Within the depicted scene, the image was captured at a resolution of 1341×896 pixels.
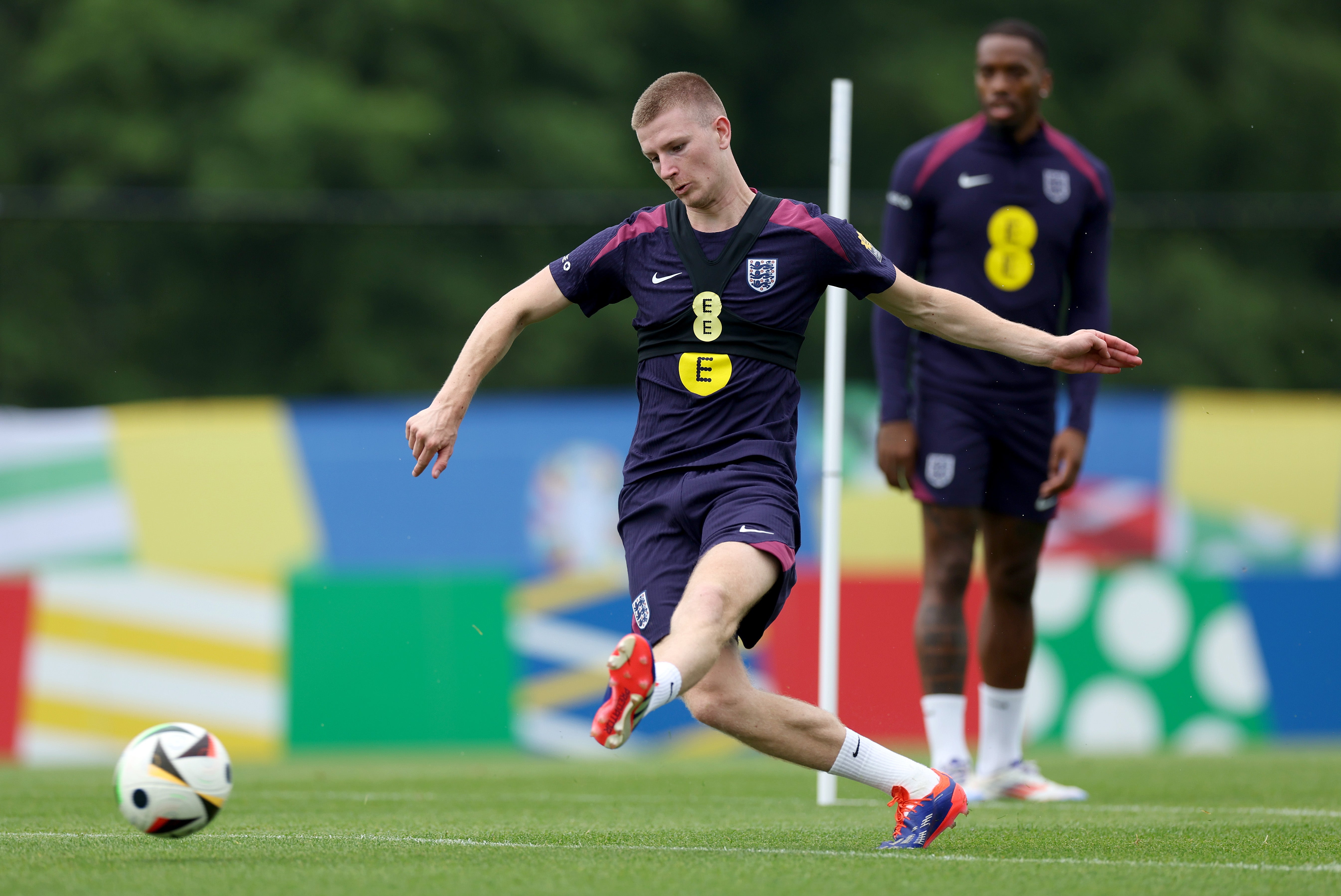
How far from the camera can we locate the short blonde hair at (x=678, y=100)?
4738mm

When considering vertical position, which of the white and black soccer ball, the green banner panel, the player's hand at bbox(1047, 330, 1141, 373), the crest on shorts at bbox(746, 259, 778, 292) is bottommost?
the green banner panel

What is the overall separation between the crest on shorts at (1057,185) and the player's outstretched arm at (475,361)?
237 cm

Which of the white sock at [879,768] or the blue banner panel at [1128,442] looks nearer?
the white sock at [879,768]

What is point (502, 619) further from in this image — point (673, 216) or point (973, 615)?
point (673, 216)

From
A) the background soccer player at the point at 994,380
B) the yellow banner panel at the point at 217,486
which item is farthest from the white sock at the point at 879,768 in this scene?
the yellow banner panel at the point at 217,486

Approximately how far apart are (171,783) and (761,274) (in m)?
1.98

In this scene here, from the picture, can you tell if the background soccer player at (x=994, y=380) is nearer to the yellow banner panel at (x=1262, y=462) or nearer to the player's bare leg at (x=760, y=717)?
the player's bare leg at (x=760, y=717)

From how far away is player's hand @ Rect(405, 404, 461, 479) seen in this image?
460 centimetres

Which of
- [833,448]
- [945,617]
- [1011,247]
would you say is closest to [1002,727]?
[945,617]

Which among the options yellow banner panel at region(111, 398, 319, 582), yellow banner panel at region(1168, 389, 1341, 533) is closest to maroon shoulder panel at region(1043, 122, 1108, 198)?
yellow banner panel at region(1168, 389, 1341, 533)

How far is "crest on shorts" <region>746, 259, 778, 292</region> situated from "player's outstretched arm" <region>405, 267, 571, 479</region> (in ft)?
1.63

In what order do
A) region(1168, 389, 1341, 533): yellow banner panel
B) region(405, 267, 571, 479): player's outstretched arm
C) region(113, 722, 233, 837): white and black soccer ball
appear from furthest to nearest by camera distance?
region(1168, 389, 1341, 533): yellow banner panel < region(405, 267, 571, 479): player's outstretched arm < region(113, 722, 233, 837): white and black soccer ball

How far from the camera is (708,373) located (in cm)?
479

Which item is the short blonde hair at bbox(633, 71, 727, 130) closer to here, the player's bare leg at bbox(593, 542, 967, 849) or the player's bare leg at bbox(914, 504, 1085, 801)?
the player's bare leg at bbox(593, 542, 967, 849)
